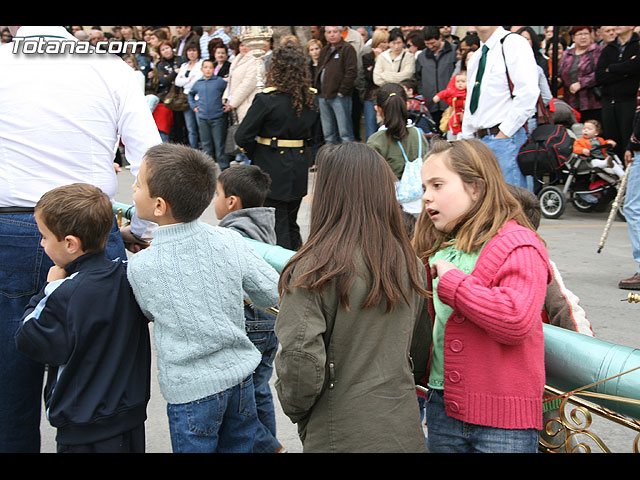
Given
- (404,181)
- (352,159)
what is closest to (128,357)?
(352,159)

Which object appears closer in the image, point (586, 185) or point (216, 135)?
point (586, 185)

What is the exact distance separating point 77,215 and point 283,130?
3726 mm

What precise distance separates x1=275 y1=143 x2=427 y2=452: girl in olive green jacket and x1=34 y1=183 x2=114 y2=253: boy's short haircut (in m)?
0.84

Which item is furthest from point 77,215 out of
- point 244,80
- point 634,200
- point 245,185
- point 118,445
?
point 244,80

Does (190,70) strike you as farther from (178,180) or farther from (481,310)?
(481,310)

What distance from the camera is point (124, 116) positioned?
115 inches

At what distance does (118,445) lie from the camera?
242 cm

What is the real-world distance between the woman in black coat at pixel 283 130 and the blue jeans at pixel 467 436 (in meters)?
4.02

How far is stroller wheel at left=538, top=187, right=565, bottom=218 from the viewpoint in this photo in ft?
28.2

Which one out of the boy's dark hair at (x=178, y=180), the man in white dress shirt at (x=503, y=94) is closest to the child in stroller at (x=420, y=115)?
the man in white dress shirt at (x=503, y=94)

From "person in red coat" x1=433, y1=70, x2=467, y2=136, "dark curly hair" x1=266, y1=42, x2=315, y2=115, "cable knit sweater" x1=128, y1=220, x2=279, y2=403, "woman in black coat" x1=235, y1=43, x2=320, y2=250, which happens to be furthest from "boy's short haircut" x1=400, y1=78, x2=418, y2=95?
"cable knit sweater" x1=128, y1=220, x2=279, y2=403

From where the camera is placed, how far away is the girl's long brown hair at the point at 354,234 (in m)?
1.95

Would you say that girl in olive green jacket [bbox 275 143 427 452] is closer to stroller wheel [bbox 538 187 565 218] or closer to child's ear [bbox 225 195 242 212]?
child's ear [bbox 225 195 242 212]
